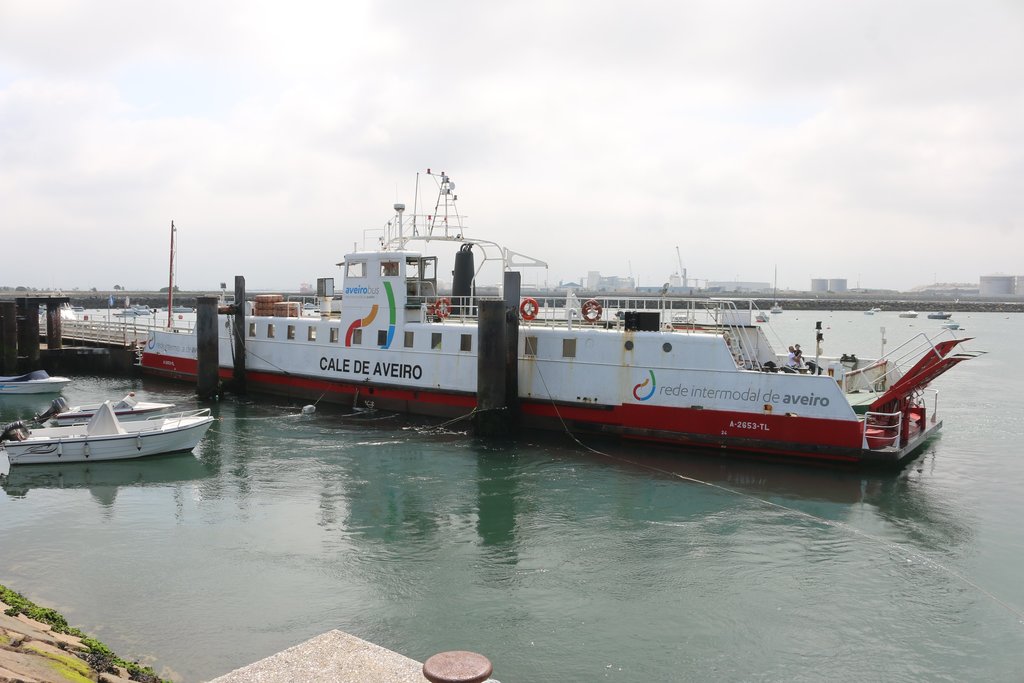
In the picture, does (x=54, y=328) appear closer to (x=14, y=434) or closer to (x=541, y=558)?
(x=14, y=434)

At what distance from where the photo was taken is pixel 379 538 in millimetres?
15430

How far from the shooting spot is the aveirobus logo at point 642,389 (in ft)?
74.2

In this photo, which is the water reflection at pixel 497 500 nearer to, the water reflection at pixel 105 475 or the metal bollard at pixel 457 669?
the metal bollard at pixel 457 669

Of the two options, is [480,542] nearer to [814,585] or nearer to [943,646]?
[814,585]

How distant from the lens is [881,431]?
Result: 21.0m

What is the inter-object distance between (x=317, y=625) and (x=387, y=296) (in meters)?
17.8

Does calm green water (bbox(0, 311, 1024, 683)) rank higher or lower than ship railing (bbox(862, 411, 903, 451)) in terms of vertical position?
lower

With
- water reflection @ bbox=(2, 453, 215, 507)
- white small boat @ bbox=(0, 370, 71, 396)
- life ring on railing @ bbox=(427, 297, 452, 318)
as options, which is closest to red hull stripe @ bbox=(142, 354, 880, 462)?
life ring on railing @ bbox=(427, 297, 452, 318)

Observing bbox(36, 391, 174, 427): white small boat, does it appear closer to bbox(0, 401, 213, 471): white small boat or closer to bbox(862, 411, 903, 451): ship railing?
bbox(0, 401, 213, 471): white small boat

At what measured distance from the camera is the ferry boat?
2047 cm

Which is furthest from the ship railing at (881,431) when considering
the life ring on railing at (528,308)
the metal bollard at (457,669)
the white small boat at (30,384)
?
the white small boat at (30,384)

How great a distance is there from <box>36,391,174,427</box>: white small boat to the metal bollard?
68.4ft

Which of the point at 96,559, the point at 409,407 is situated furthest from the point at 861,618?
the point at 409,407

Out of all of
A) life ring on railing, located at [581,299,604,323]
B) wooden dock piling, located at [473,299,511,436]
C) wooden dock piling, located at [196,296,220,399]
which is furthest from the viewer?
wooden dock piling, located at [196,296,220,399]
